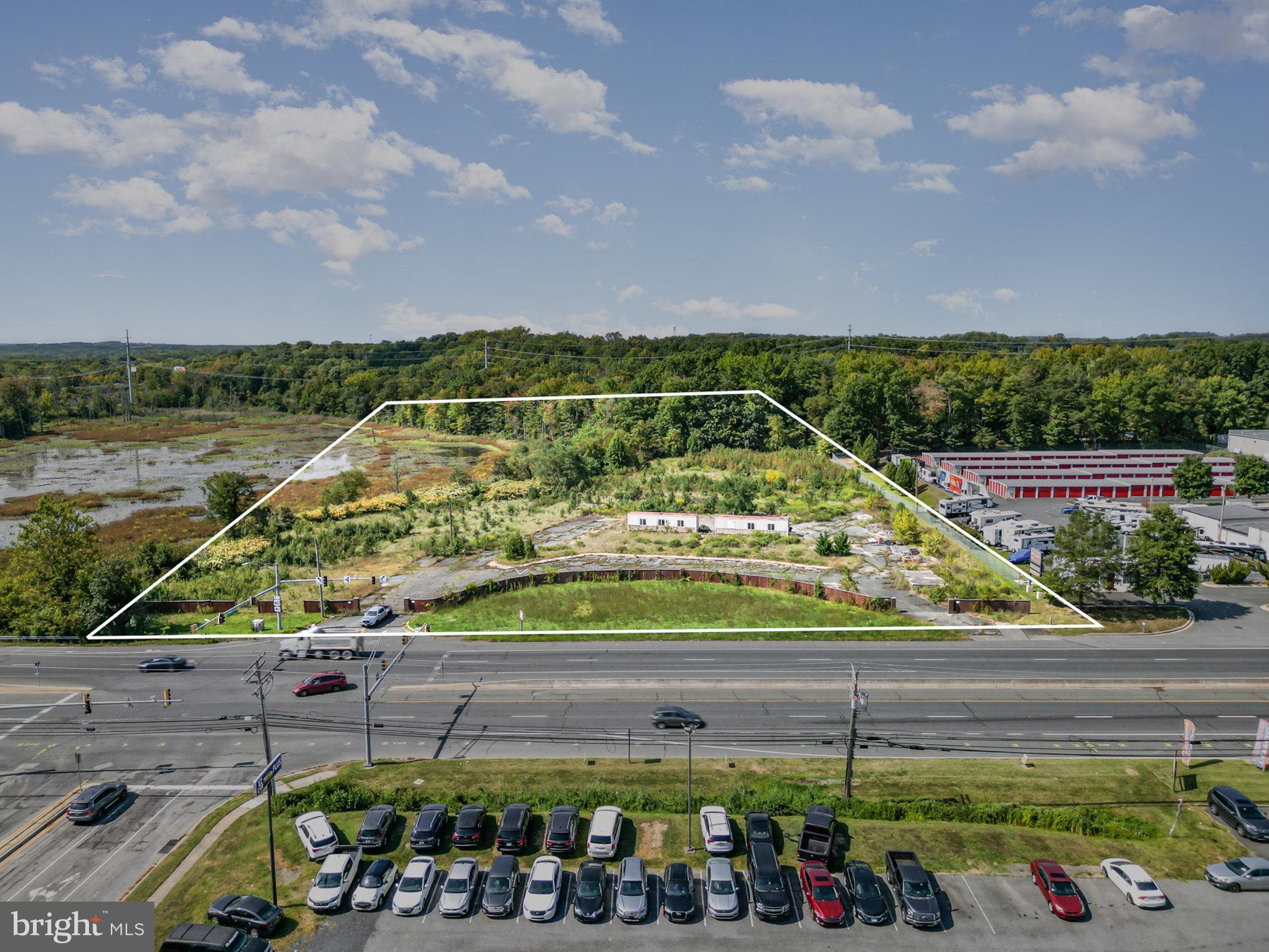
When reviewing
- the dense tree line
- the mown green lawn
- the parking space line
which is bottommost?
the parking space line

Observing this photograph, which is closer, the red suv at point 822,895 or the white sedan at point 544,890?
the red suv at point 822,895

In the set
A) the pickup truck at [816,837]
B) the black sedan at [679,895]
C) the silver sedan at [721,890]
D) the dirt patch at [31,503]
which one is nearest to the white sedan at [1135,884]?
the pickup truck at [816,837]

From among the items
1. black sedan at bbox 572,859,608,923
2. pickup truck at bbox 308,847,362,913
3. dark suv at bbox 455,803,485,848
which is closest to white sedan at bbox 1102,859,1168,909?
black sedan at bbox 572,859,608,923

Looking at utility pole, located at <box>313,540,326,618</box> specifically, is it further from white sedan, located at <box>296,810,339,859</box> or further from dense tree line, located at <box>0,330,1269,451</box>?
dense tree line, located at <box>0,330,1269,451</box>

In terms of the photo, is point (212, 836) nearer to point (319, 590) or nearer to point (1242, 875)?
point (319, 590)

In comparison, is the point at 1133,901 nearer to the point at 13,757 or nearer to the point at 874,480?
the point at 874,480

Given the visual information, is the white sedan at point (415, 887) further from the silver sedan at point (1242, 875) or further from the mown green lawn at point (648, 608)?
the silver sedan at point (1242, 875)

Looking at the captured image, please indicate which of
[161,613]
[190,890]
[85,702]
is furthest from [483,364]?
[190,890]
